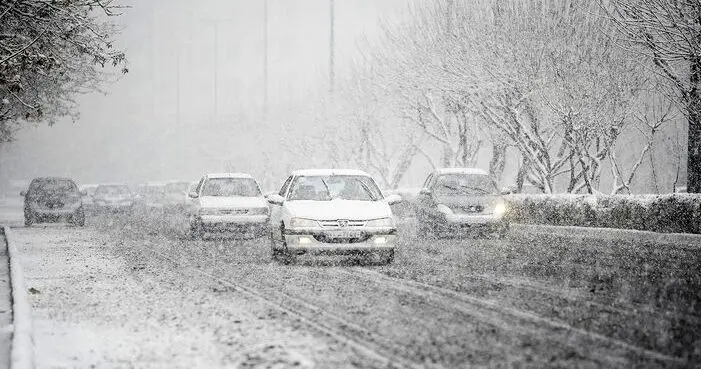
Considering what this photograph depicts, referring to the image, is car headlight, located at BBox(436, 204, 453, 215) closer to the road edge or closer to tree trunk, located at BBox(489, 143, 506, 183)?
the road edge

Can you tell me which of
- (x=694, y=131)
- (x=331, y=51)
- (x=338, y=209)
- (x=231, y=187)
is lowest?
(x=231, y=187)

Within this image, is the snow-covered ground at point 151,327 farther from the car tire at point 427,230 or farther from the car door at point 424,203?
the car door at point 424,203

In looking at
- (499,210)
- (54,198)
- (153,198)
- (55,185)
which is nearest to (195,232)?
(499,210)

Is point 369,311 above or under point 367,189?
under

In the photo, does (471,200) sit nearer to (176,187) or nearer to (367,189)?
(367,189)

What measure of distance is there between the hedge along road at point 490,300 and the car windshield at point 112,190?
2497cm

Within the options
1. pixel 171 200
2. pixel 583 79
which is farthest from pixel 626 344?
pixel 171 200

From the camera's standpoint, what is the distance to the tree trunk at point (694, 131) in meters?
21.3

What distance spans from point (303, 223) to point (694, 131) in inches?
477

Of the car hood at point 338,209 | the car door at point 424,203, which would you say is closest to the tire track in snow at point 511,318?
the car hood at point 338,209

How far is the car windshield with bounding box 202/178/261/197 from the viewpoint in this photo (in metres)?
23.9

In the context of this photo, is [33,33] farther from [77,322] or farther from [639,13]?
[639,13]

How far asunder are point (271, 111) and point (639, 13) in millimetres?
73650

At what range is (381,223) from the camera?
14766 mm
